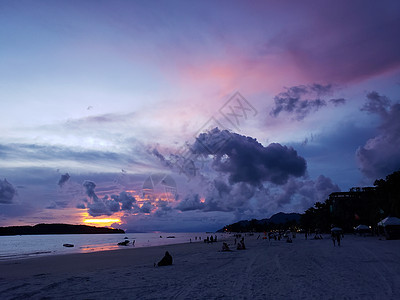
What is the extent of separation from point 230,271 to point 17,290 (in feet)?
36.2

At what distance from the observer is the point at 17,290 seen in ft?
45.8

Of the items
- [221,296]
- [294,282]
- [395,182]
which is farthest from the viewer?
[395,182]

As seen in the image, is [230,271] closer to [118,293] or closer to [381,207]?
[118,293]

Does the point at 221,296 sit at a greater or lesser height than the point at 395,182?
lesser

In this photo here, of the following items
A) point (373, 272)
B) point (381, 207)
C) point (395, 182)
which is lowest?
point (373, 272)

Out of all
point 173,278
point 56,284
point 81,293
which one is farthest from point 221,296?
point 56,284

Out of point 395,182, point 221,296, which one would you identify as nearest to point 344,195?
point 395,182

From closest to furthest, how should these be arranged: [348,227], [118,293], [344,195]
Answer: [118,293] → [348,227] → [344,195]

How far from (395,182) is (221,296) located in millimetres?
52476

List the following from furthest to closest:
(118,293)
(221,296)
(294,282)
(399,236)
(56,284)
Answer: (399,236)
(56,284)
(294,282)
(118,293)
(221,296)

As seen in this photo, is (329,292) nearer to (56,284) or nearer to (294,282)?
(294,282)

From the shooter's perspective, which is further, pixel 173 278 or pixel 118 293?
pixel 173 278

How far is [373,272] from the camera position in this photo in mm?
15773

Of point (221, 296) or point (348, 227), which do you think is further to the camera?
point (348, 227)
